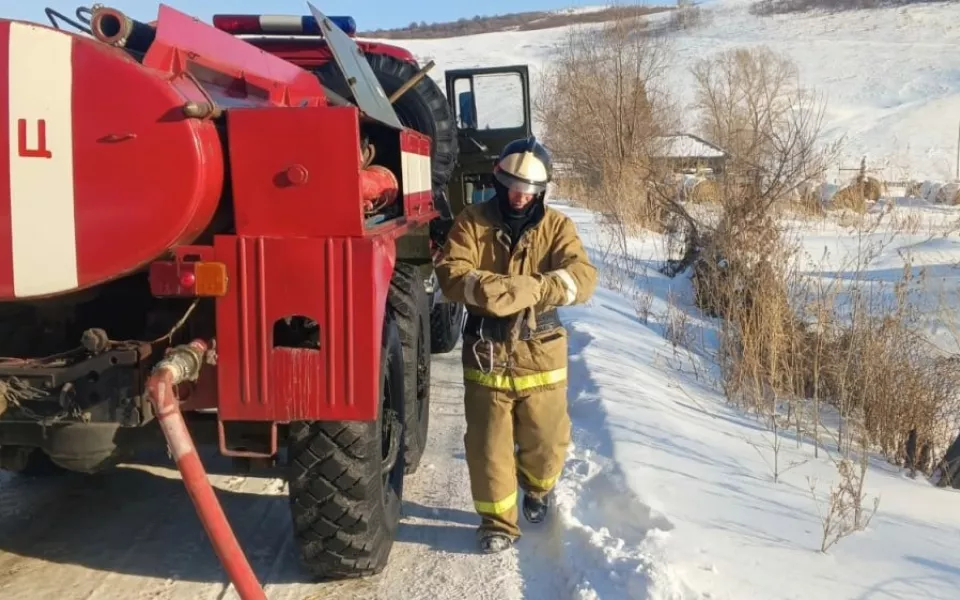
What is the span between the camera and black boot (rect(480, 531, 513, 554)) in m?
3.60

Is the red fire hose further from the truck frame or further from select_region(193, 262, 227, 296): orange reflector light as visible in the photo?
select_region(193, 262, 227, 296): orange reflector light

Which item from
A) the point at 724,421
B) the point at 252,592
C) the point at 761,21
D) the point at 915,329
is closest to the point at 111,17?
the point at 252,592

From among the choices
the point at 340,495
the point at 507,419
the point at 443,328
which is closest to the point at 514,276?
the point at 507,419

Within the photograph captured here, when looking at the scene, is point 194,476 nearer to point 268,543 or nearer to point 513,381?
point 268,543

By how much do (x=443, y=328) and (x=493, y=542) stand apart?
3307 mm

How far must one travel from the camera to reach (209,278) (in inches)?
105

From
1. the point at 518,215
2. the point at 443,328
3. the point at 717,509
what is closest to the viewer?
the point at 518,215

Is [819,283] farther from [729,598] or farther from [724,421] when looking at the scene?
[729,598]

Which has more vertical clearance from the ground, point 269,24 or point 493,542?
point 269,24

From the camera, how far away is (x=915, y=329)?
5305mm

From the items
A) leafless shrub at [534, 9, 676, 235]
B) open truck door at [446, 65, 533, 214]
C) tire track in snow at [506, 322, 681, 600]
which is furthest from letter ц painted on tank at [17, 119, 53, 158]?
leafless shrub at [534, 9, 676, 235]

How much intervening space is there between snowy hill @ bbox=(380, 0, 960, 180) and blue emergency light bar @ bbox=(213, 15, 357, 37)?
2951 centimetres

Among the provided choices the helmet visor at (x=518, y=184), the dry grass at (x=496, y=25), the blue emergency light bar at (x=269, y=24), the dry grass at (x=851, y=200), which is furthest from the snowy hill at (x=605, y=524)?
the dry grass at (x=496, y=25)

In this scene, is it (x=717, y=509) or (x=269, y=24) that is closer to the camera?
(x=717, y=509)
